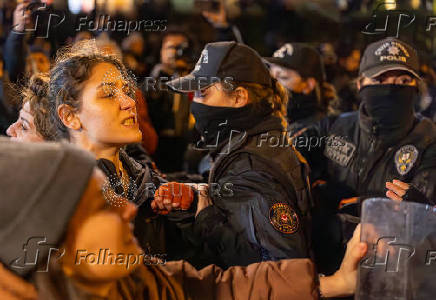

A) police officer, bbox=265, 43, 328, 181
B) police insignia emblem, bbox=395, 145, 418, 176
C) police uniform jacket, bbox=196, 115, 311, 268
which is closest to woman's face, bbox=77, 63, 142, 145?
police uniform jacket, bbox=196, 115, 311, 268

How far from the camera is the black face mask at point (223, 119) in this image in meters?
2.72

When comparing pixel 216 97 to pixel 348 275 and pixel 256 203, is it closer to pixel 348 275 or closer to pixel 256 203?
pixel 256 203

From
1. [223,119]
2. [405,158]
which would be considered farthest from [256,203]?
[405,158]

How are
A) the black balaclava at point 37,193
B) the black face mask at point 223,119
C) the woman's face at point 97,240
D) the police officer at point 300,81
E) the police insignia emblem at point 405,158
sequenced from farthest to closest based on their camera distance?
the police officer at point 300,81 < the police insignia emblem at point 405,158 < the black face mask at point 223,119 < the woman's face at point 97,240 < the black balaclava at point 37,193

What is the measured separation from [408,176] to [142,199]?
1.48m

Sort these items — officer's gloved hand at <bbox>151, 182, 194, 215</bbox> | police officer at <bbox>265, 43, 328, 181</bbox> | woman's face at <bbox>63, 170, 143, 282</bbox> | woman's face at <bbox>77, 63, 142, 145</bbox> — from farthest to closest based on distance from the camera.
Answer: police officer at <bbox>265, 43, 328, 181</bbox> < officer's gloved hand at <bbox>151, 182, 194, 215</bbox> < woman's face at <bbox>77, 63, 142, 145</bbox> < woman's face at <bbox>63, 170, 143, 282</bbox>

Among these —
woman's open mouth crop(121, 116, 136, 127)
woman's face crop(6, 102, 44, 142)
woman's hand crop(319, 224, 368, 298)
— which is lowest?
woman's hand crop(319, 224, 368, 298)

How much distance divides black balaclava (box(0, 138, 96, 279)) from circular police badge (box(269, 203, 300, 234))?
118 centimetres

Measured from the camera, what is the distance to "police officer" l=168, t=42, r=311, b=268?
2367mm

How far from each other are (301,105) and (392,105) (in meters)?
1.20

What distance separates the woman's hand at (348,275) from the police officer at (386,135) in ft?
3.95

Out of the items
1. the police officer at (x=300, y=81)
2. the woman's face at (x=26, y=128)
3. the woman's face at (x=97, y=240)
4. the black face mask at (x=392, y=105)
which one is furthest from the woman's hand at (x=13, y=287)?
the police officer at (x=300, y=81)

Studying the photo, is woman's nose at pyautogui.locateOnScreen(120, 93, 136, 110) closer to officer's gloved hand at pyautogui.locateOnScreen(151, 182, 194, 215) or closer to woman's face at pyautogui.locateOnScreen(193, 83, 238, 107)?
officer's gloved hand at pyautogui.locateOnScreen(151, 182, 194, 215)

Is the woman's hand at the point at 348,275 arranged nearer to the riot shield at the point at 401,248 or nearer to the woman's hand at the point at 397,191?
the riot shield at the point at 401,248
